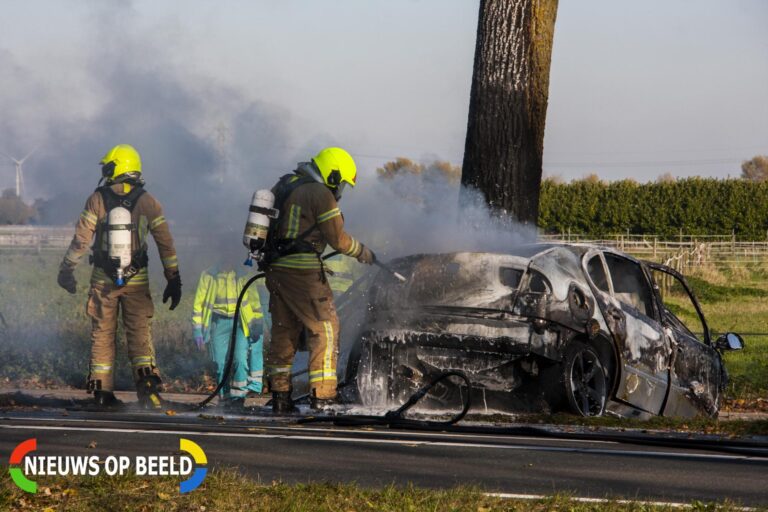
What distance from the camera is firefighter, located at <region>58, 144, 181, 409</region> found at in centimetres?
1054

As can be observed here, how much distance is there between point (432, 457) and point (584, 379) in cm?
261

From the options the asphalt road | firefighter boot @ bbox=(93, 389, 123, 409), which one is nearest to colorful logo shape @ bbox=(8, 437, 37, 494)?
the asphalt road

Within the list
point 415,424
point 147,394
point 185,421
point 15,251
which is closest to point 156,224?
point 147,394

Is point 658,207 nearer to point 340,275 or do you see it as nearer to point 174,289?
point 340,275

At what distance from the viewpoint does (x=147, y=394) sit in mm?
10617

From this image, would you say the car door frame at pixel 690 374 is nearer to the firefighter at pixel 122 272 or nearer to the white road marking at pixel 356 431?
the white road marking at pixel 356 431

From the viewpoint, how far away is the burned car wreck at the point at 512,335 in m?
9.35

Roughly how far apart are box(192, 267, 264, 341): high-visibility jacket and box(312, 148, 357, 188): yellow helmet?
1.98 meters

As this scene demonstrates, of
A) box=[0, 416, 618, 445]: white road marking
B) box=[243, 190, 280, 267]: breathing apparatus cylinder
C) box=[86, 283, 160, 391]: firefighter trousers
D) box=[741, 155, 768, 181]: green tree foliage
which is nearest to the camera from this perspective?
box=[0, 416, 618, 445]: white road marking

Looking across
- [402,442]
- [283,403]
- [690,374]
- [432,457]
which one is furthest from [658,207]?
[432,457]

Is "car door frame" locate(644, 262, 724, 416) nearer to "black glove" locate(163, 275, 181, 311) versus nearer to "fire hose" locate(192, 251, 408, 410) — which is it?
"fire hose" locate(192, 251, 408, 410)

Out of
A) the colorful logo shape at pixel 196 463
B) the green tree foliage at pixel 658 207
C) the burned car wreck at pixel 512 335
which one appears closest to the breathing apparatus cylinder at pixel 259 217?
the burned car wreck at pixel 512 335

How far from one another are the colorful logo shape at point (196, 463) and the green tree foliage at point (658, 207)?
65.3 metres

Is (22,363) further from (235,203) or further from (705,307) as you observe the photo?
(705,307)
